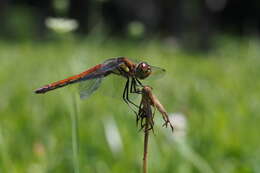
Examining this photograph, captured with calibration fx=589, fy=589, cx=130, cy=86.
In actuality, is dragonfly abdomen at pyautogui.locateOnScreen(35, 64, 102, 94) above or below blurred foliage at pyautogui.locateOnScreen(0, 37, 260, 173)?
above

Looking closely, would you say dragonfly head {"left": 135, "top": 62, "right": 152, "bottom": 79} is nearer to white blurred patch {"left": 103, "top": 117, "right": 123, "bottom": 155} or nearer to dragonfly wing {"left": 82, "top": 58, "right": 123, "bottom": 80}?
dragonfly wing {"left": 82, "top": 58, "right": 123, "bottom": 80}

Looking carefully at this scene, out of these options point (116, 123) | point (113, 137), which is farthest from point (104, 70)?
point (116, 123)

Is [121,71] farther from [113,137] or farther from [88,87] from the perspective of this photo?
A: [113,137]

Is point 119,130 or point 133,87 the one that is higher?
point 133,87

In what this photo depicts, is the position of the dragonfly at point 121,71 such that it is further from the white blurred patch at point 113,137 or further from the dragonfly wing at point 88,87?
the white blurred patch at point 113,137

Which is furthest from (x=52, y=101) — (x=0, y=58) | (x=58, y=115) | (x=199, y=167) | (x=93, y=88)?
(x=0, y=58)

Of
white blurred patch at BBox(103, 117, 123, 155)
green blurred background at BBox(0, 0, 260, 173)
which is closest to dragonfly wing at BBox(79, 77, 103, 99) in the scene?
green blurred background at BBox(0, 0, 260, 173)

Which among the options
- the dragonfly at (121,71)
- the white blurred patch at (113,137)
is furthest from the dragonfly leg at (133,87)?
the white blurred patch at (113,137)
